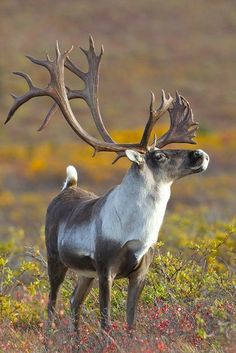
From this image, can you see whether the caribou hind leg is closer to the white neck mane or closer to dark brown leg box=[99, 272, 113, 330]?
dark brown leg box=[99, 272, 113, 330]

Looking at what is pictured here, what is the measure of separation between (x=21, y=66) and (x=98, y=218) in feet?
188

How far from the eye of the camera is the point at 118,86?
64438mm

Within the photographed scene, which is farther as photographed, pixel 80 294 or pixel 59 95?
pixel 80 294

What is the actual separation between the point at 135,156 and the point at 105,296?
1.02m

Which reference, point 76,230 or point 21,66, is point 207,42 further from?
point 76,230

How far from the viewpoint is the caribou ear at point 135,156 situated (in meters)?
7.30

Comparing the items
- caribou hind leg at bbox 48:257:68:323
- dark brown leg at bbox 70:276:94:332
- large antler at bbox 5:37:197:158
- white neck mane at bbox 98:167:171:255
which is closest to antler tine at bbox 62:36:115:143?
large antler at bbox 5:37:197:158

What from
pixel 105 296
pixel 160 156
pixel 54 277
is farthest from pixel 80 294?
pixel 160 156

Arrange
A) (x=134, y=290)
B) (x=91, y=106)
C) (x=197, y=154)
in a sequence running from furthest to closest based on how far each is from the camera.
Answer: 1. (x=91, y=106)
2. (x=134, y=290)
3. (x=197, y=154)

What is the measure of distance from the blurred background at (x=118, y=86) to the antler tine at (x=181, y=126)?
12.0 meters

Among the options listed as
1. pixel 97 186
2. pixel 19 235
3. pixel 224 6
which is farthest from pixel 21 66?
pixel 19 235

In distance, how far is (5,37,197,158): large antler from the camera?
300 inches

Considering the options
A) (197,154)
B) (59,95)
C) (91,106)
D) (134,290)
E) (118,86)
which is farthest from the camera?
(118,86)

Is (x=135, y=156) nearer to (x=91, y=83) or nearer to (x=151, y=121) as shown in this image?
(x=151, y=121)
